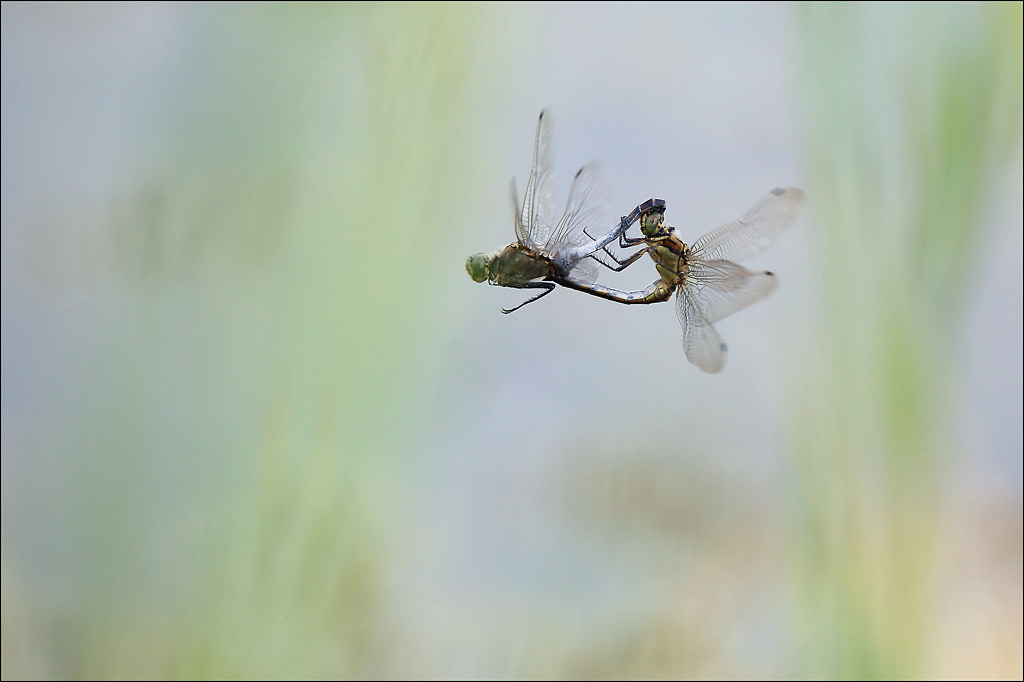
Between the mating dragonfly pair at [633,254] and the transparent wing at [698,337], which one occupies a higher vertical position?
the mating dragonfly pair at [633,254]

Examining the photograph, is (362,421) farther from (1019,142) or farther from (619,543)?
(1019,142)

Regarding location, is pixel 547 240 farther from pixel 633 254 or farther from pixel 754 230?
pixel 754 230

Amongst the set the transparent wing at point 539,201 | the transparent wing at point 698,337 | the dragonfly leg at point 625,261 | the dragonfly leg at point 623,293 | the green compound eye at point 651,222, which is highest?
the transparent wing at point 539,201

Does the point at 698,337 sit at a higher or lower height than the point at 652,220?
lower

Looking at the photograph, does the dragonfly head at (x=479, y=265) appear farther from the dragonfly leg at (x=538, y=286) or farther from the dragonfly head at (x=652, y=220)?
the dragonfly head at (x=652, y=220)

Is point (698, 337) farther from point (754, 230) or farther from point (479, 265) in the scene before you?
point (479, 265)

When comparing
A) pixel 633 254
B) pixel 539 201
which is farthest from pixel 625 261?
pixel 539 201

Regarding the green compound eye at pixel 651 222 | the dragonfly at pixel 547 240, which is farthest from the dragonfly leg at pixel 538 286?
the green compound eye at pixel 651 222
